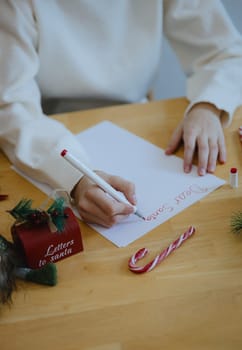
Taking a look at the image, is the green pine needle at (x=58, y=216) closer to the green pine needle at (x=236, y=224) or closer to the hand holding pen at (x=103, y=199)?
the hand holding pen at (x=103, y=199)

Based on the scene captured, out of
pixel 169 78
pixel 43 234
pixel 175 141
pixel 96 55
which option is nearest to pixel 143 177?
pixel 175 141

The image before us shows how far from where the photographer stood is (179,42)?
45.1 inches

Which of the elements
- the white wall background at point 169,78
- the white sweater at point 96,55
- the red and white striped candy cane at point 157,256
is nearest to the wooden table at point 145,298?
the red and white striped candy cane at point 157,256

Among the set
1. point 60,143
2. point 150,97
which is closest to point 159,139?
point 60,143

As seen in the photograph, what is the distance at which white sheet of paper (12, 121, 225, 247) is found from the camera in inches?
27.9

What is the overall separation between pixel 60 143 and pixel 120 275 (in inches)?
11.9

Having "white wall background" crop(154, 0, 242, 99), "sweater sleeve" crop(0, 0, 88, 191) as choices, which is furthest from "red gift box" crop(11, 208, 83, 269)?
"white wall background" crop(154, 0, 242, 99)

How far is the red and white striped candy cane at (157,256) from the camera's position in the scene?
2.06 feet

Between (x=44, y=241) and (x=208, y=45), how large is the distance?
2.17 ft

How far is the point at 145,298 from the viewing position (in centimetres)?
59

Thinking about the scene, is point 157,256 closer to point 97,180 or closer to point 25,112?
point 97,180

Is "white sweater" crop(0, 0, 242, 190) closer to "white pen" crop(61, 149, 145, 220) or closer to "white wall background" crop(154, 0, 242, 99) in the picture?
"white pen" crop(61, 149, 145, 220)

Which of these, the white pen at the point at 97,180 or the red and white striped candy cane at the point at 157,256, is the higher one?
the white pen at the point at 97,180

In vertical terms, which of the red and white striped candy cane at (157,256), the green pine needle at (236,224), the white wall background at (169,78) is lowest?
the white wall background at (169,78)
